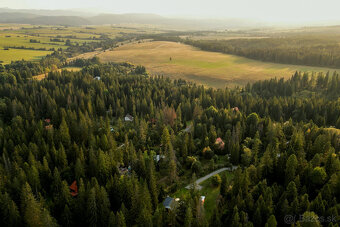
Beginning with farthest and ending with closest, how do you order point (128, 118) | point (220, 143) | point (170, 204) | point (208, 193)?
point (128, 118)
point (220, 143)
point (208, 193)
point (170, 204)

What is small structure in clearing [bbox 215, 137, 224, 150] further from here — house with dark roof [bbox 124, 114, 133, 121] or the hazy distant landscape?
house with dark roof [bbox 124, 114, 133, 121]

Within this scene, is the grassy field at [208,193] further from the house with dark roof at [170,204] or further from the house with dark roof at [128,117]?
the house with dark roof at [128,117]

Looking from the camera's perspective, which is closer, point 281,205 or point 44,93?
point 281,205

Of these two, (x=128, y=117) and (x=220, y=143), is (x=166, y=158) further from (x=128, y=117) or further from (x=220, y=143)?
(x=128, y=117)

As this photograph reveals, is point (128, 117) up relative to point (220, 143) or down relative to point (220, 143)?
Result: down

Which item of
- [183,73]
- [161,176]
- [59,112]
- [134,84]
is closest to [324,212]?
[161,176]

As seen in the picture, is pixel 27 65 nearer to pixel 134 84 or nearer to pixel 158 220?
pixel 134 84

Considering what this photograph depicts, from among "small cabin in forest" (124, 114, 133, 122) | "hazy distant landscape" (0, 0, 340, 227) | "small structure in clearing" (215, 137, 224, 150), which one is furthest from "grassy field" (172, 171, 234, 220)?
"small cabin in forest" (124, 114, 133, 122)

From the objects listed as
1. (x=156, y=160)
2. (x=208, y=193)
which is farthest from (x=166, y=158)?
(x=208, y=193)

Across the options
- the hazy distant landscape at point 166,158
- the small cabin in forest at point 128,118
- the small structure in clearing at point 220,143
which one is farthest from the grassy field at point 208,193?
the small cabin in forest at point 128,118
